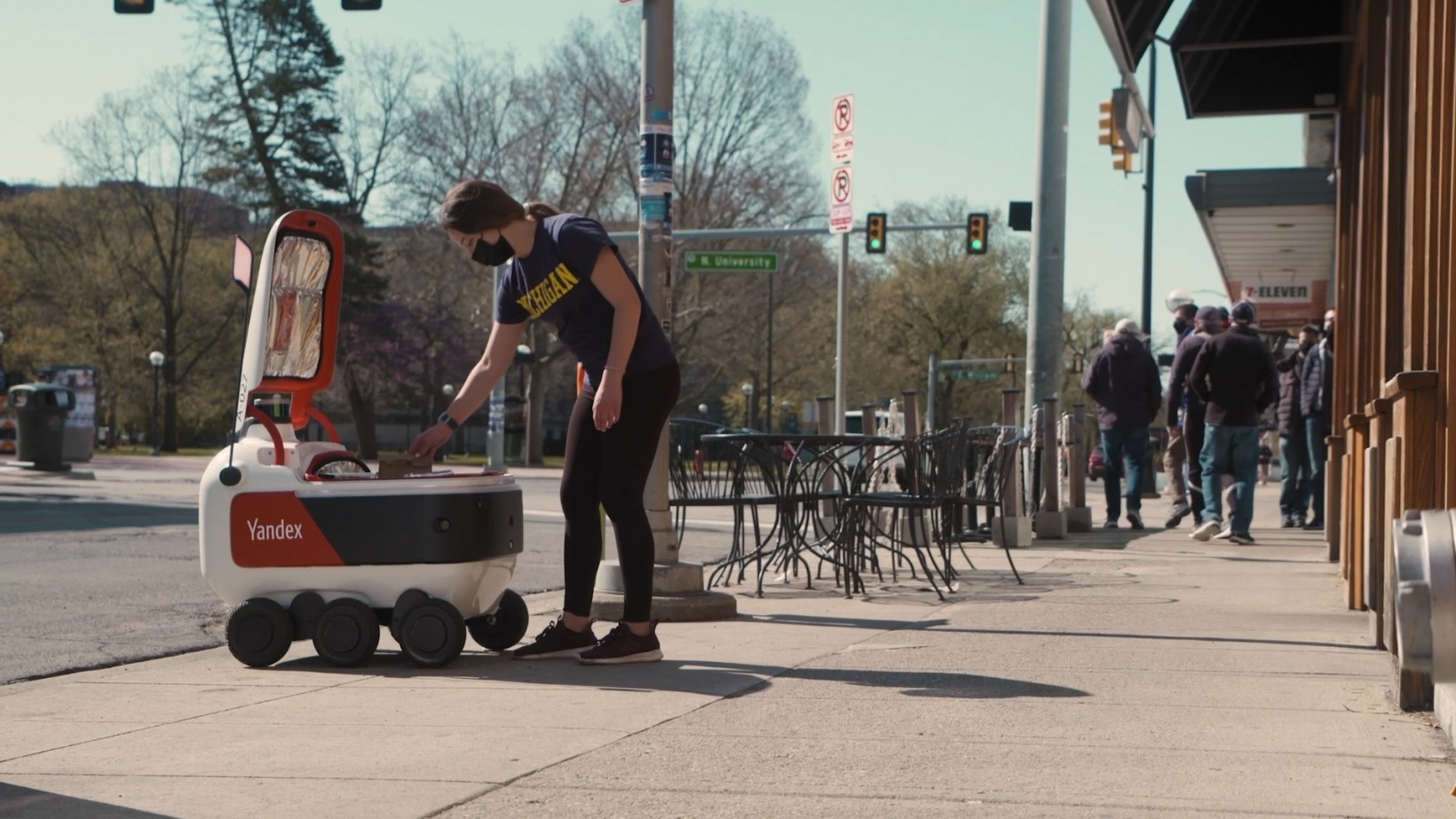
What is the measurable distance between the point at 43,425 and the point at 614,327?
24.9 meters

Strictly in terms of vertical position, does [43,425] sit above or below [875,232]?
below

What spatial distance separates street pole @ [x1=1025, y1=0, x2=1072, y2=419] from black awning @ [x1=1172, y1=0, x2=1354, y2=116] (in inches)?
102

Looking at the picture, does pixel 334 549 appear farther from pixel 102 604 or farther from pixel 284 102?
pixel 284 102

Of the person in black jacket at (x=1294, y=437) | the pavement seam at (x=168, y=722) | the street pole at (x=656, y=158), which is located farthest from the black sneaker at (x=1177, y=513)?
the pavement seam at (x=168, y=722)

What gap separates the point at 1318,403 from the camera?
1491 cm

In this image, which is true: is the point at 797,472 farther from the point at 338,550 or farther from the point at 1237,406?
the point at 1237,406

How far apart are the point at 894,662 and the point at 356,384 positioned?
53.6 m

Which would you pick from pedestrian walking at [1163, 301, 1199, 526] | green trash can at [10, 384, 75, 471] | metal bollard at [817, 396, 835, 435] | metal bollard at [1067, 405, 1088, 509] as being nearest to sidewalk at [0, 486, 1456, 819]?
metal bollard at [817, 396, 835, 435]

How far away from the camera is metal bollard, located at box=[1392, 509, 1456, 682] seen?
2414mm

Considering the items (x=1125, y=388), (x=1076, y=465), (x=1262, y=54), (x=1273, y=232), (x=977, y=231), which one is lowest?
(x=1076, y=465)

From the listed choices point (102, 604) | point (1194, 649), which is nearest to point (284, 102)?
point (102, 604)

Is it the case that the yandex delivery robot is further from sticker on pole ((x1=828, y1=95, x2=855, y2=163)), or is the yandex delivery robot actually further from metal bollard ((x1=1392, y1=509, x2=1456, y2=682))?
sticker on pole ((x1=828, y1=95, x2=855, y2=163))

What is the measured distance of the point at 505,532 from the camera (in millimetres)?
6176

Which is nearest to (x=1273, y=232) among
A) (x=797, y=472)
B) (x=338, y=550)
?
(x=797, y=472)
